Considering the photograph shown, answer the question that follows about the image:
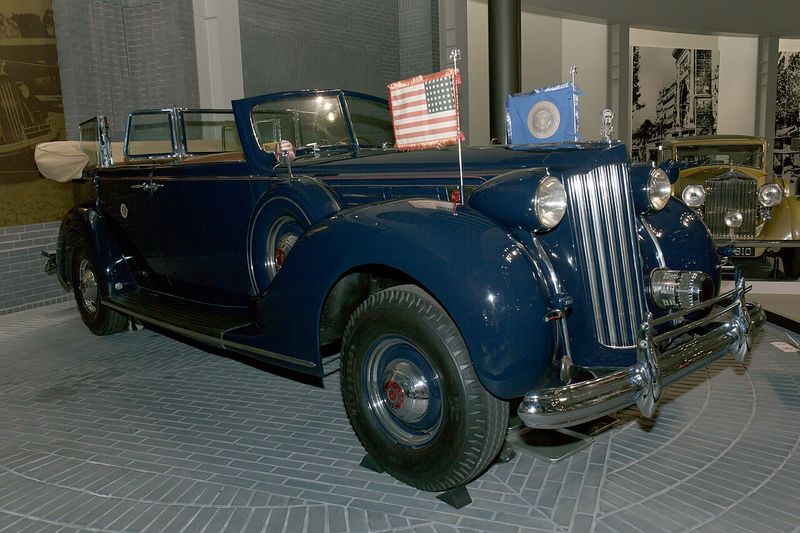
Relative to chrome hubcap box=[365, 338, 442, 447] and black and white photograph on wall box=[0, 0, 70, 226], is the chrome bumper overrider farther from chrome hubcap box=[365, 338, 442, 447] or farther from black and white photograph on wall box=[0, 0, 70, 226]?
black and white photograph on wall box=[0, 0, 70, 226]

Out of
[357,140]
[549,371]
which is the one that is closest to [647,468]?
[549,371]

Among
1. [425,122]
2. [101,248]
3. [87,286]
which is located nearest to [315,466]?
[425,122]

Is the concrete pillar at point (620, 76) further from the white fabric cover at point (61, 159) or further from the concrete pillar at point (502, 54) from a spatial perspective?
the white fabric cover at point (61, 159)

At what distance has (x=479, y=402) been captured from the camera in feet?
7.35

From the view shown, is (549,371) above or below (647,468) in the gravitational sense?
above

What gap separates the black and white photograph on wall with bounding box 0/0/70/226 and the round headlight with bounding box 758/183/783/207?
6847 mm

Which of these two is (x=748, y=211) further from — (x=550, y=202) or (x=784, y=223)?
(x=550, y=202)

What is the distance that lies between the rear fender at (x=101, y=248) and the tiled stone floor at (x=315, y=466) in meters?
0.79

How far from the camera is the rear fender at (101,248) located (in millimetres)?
4621

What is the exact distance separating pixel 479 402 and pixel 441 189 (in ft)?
3.43

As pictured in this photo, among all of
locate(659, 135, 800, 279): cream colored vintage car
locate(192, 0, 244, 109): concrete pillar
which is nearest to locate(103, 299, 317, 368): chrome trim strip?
locate(659, 135, 800, 279): cream colored vintage car

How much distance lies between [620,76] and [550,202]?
39.1 ft

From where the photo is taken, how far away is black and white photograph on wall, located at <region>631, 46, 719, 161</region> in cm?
1345

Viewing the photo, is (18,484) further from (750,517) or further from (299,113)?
(750,517)
